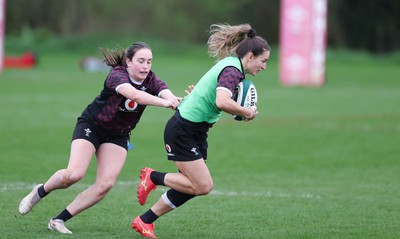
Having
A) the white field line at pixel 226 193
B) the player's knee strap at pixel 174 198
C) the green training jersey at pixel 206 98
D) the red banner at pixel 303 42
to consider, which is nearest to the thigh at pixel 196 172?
the player's knee strap at pixel 174 198

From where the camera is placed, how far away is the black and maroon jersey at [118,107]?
26.1 feet

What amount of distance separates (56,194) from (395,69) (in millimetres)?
39225

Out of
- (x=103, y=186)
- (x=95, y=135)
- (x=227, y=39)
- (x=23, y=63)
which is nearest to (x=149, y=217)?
(x=103, y=186)

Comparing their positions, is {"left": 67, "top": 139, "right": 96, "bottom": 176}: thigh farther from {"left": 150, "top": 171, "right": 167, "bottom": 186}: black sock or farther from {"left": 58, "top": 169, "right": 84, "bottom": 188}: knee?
{"left": 150, "top": 171, "right": 167, "bottom": 186}: black sock

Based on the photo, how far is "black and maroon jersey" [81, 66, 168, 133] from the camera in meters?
7.95

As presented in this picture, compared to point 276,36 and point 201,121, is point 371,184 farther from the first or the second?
point 276,36

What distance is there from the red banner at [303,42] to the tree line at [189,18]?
27.3 m

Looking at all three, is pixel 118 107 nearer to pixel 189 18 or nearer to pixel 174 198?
pixel 174 198

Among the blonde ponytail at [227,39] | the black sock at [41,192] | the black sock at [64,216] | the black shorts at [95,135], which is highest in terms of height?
the blonde ponytail at [227,39]

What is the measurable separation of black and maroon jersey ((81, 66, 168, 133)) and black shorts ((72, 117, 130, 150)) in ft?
0.17

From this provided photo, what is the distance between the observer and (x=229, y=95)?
7.28 metres

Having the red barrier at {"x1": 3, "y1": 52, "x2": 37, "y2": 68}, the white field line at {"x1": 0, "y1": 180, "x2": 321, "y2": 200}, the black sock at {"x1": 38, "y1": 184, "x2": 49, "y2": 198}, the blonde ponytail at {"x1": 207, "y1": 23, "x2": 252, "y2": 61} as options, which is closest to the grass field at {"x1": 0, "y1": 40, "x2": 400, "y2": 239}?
the white field line at {"x1": 0, "y1": 180, "x2": 321, "y2": 200}

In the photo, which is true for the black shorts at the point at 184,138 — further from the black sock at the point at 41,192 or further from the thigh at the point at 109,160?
the black sock at the point at 41,192

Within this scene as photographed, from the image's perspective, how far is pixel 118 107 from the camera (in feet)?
26.1
